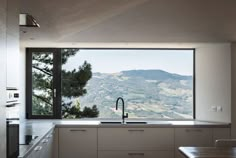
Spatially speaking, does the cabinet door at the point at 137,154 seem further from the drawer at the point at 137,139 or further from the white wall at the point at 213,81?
the white wall at the point at 213,81

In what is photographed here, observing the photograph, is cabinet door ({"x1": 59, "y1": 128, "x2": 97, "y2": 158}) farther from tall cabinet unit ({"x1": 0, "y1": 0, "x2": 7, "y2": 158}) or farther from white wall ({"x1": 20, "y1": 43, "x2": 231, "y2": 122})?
tall cabinet unit ({"x1": 0, "y1": 0, "x2": 7, "y2": 158})

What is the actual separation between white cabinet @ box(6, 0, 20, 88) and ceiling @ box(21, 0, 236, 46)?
1.55 ft

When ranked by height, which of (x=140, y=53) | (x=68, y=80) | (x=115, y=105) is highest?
(x=140, y=53)

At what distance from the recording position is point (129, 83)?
5875mm

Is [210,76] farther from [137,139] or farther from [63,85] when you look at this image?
[63,85]

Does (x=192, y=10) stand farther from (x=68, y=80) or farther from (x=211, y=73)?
(x=68, y=80)

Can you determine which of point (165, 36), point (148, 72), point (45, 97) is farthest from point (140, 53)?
point (45, 97)

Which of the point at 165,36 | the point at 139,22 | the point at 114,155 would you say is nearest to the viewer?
the point at 139,22

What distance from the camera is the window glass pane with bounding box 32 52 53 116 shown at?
18.8ft

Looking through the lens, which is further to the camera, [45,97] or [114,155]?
[45,97]

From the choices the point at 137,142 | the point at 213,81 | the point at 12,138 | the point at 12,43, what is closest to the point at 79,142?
the point at 137,142

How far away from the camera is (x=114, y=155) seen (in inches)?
198

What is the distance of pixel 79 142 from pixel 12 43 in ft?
10.6

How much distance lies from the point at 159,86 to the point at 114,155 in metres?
1.47
